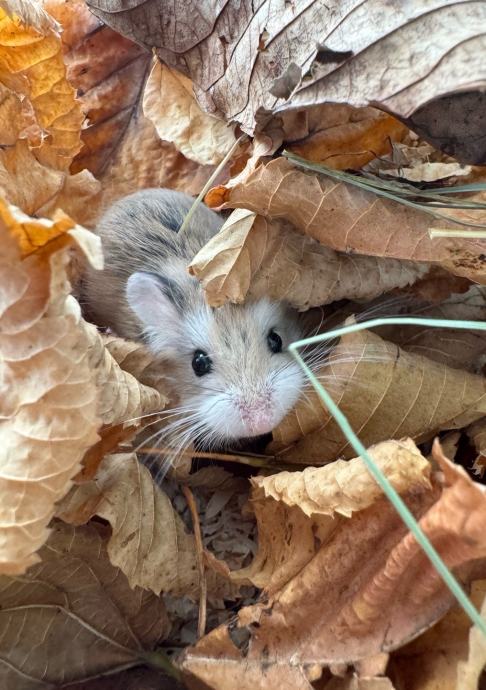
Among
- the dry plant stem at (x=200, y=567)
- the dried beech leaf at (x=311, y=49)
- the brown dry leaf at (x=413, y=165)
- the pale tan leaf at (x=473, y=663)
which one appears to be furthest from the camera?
the brown dry leaf at (x=413, y=165)

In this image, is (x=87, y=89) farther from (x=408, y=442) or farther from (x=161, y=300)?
(x=408, y=442)

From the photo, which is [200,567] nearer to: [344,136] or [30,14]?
[344,136]

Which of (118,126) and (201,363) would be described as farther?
(118,126)

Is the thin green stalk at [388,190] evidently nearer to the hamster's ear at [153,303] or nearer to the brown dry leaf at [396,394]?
the brown dry leaf at [396,394]

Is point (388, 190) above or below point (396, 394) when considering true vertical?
above

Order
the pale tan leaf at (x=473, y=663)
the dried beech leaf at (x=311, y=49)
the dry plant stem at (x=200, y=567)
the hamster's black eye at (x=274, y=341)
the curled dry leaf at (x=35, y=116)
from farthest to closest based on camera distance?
the hamster's black eye at (x=274, y=341)
the curled dry leaf at (x=35, y=116)
the dry plant stem at (x=200, y=567)
the dried beech leaf at (x=311, y=49)
the pale tan leaf at (x=473, y=663)

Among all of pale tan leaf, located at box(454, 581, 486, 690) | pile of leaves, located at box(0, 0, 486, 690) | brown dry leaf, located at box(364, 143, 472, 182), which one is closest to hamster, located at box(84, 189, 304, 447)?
pile of leaves, located at box(0, 0, 486, 690)

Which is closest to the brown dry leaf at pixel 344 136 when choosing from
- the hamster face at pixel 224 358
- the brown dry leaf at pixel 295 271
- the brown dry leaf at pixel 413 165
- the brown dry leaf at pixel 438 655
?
the brown dry leaf at pixel 413 165

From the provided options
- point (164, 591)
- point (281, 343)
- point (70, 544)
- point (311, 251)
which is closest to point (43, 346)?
point (70, 544)

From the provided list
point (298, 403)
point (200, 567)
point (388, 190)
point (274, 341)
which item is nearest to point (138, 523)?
point (200, 567)
